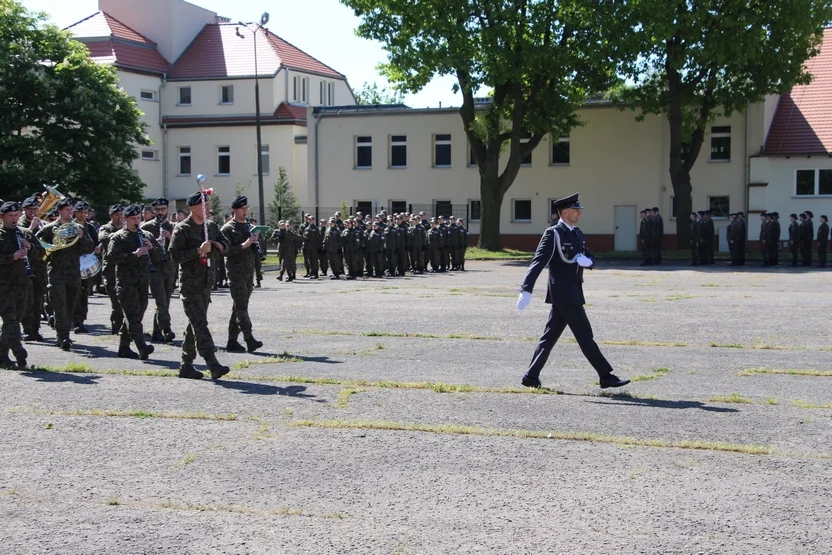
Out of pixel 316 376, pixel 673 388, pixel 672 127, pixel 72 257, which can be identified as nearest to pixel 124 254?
pixel 72 257

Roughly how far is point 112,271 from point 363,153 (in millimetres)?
40962

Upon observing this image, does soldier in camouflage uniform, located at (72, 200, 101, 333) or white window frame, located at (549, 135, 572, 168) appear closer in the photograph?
soldier in camouflage uniform, located at (72, 200, 101, 333)

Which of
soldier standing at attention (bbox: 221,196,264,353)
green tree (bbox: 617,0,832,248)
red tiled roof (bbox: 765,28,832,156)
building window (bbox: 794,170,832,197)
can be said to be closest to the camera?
soldier standing at attention (bbox: 221,196,264,353)

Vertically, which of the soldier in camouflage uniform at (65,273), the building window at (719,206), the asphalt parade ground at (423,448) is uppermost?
the building window at (719,206)

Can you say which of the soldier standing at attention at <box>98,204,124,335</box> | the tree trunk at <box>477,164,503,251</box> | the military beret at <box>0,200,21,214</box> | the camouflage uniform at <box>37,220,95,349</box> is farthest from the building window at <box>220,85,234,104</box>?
the military beret at <box>0,200,21,214</box>

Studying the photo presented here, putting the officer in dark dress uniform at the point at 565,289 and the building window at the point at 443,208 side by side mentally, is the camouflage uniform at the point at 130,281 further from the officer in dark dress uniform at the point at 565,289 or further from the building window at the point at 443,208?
the building window at the point at 443,208

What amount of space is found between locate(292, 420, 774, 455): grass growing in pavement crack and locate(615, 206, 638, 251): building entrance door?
137ft

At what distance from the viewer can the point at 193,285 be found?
37.2ft

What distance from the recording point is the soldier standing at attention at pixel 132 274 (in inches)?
509

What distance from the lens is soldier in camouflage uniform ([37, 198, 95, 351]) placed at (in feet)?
45.6

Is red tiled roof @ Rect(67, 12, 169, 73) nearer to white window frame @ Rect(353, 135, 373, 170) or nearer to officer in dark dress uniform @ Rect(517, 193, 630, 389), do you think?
white window frame @ Rect(353, 135, 373, 170)

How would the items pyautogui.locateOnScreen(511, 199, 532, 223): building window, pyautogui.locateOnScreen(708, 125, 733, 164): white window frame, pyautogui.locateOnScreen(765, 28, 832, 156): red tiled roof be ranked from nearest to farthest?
pyautogui.locateOnScreen(765, 28, 832, 156): red tiled roof
pyautogui.locateOnScreen(708, 125, 733, 164): white window frame
pyautogui.locateOnScreen(511, 199, 532, 223): building window

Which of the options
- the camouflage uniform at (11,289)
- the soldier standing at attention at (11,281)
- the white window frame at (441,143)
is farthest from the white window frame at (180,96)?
the camouflage uniform at (11,289)

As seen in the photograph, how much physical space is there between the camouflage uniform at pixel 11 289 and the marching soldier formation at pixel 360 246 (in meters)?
17.2
